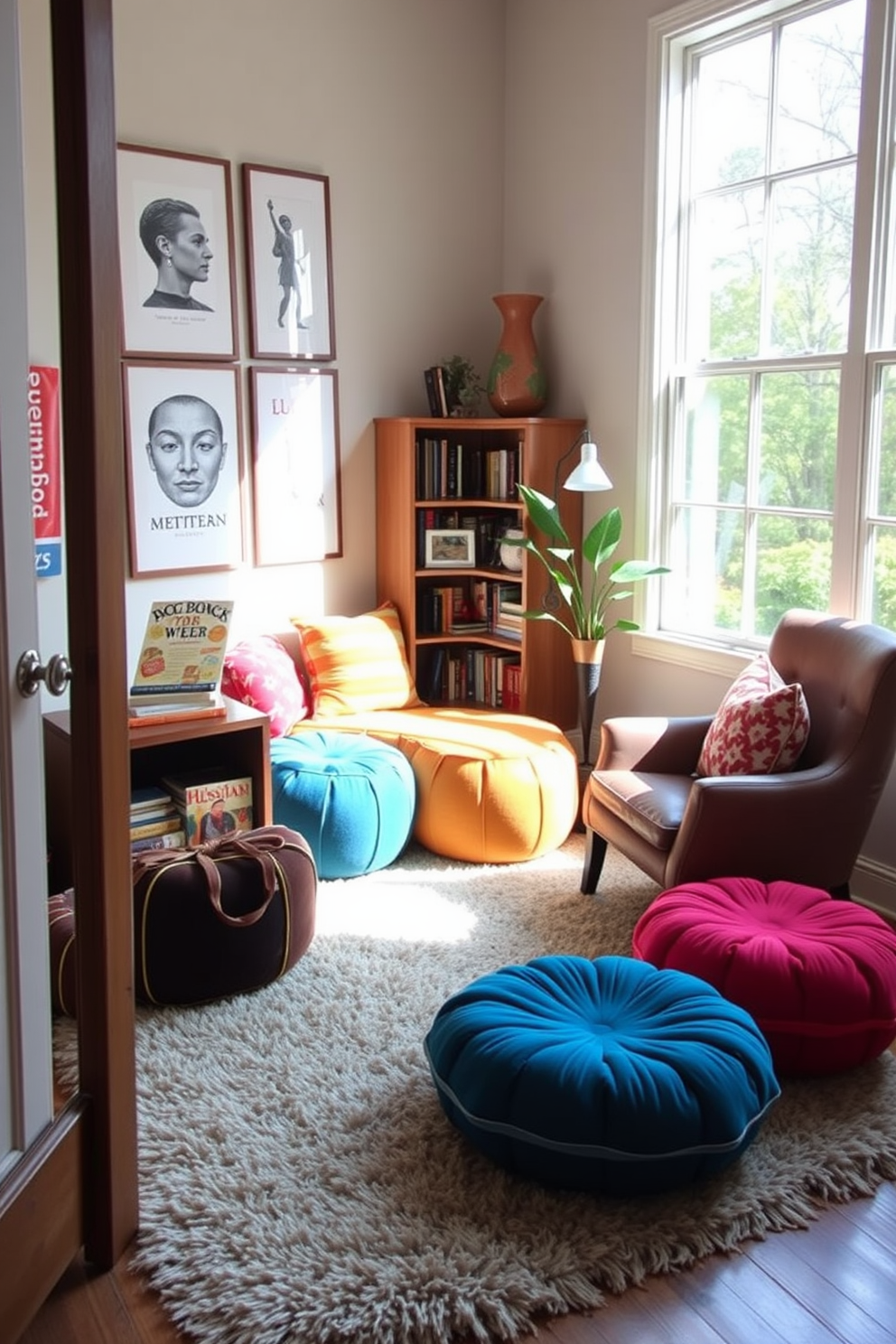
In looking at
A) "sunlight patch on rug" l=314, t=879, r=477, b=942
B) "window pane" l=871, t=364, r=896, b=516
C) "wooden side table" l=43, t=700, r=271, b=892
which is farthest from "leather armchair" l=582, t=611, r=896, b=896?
"wooden side table" l=43, t=700, r=271, b=892

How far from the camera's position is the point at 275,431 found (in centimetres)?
429

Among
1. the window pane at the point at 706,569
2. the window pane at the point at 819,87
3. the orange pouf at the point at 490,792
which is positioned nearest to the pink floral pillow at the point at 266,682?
the orange pouf at the point at 490,792

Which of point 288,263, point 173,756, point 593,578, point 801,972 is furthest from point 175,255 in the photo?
point 801,972

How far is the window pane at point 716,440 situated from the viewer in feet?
13.0

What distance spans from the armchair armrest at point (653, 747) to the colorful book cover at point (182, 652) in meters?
1.14

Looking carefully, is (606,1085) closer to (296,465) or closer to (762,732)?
(762,732)

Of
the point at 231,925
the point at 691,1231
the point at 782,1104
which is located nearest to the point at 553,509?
the point at 231,925

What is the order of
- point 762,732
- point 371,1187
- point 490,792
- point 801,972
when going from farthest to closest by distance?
1. point 490,792
2. point 762,732
3. point 801,972
4. point 371,1187

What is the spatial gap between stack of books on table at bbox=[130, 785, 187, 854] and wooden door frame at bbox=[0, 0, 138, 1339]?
138cm

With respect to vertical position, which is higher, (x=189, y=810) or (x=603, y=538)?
(x=603, y=538)

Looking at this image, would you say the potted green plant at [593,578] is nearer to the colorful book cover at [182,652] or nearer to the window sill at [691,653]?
the window sill at [691,653]

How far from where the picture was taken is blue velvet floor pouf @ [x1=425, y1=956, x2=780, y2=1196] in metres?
2.14

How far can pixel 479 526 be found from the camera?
4.66m

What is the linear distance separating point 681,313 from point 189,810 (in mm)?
2319
